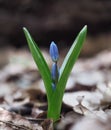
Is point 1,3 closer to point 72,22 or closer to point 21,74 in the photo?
point 72,22

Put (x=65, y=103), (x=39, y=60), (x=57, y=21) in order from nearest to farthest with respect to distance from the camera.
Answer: (x=39, y=60), (x=65, y=103), (x=57, y=21)

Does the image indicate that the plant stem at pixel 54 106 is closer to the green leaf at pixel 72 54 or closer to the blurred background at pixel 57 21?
the green leaf at pixel 72 54

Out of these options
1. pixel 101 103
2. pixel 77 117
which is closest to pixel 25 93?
pixel 101 103

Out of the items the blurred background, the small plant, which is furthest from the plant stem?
the blurred background

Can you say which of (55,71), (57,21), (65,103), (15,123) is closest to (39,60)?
(55,71)

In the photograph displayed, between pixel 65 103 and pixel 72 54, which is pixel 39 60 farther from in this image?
pixel 65 103

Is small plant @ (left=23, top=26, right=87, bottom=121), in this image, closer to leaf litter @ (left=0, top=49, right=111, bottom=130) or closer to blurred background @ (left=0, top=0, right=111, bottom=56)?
leaf litter @ (left=0, top=49, right=111, bottom=130)

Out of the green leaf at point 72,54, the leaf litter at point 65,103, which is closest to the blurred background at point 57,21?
the leaf litter at point 65,103
